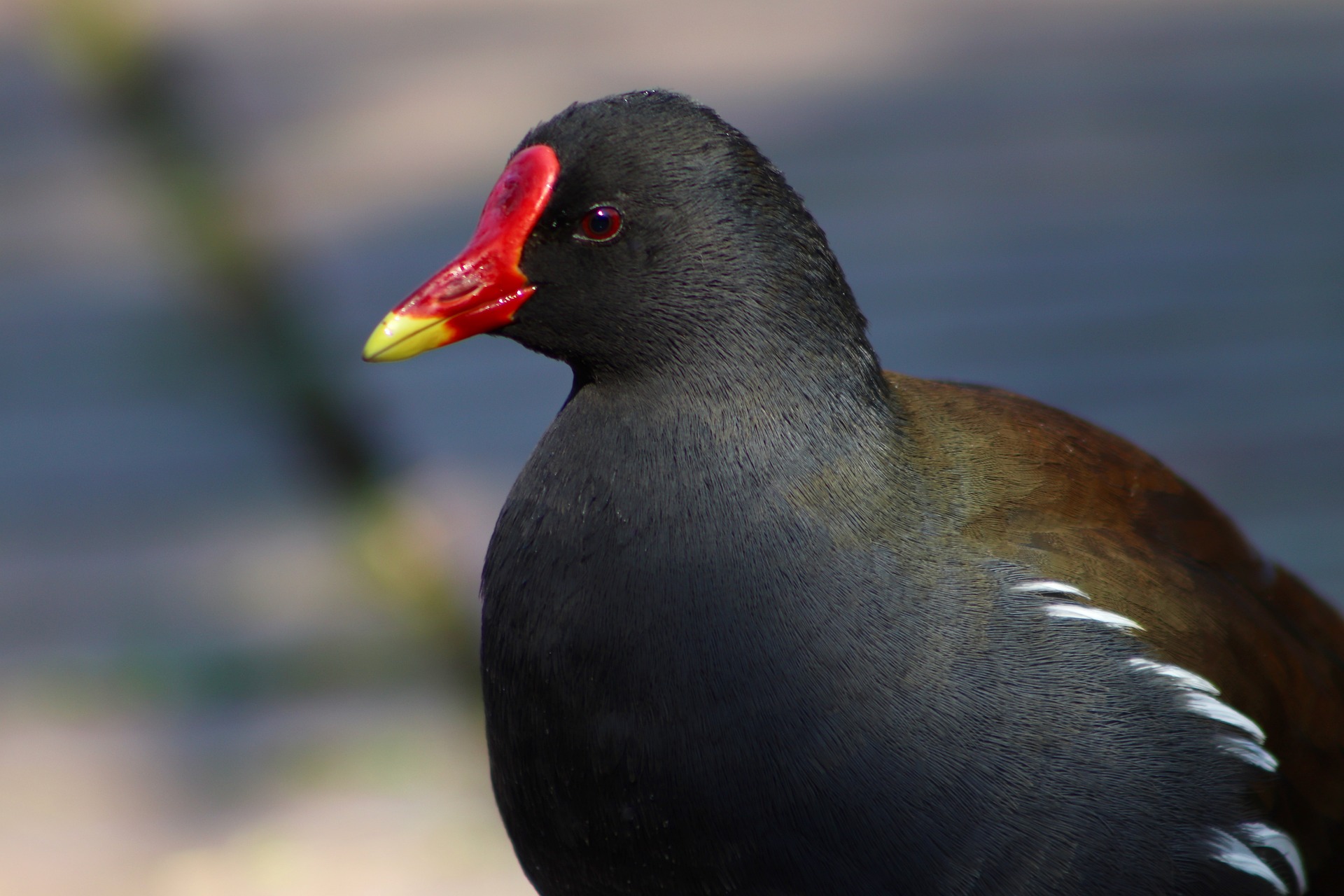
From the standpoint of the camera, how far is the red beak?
1.48 m

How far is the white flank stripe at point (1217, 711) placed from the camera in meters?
1.53

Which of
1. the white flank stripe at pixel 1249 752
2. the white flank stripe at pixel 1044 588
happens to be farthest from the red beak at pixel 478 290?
the white flank stripe at pixel 1249 752

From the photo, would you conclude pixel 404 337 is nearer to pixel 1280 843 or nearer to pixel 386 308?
pixel 1280 843

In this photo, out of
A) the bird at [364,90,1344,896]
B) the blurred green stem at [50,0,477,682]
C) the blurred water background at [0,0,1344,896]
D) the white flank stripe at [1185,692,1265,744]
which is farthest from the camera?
the blurred water background at [0,0,1344,896]

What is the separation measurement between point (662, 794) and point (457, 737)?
4.42ft

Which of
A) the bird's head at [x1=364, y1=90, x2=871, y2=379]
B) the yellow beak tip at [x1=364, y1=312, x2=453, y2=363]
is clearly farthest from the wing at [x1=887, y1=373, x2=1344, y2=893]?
Answer: the yellow beak tip at [x1=364, y1=312, x2=453, y2=363]

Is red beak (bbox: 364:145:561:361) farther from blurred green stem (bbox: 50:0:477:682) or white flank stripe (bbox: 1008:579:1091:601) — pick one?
blurred green stem (bbox: 50:0:477:682)

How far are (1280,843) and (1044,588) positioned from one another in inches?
15.6

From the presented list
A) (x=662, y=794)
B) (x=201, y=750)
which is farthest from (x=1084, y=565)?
(x=201, y=750)

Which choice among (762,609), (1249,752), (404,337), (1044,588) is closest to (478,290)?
(404,337)

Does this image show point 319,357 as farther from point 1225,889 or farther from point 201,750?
point 1225,889

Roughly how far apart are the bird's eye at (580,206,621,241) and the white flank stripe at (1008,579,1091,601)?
1.63ft

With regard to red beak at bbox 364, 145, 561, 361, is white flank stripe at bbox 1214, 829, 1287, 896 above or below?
below

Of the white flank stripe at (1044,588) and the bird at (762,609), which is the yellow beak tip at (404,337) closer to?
the bird at (762,609)
